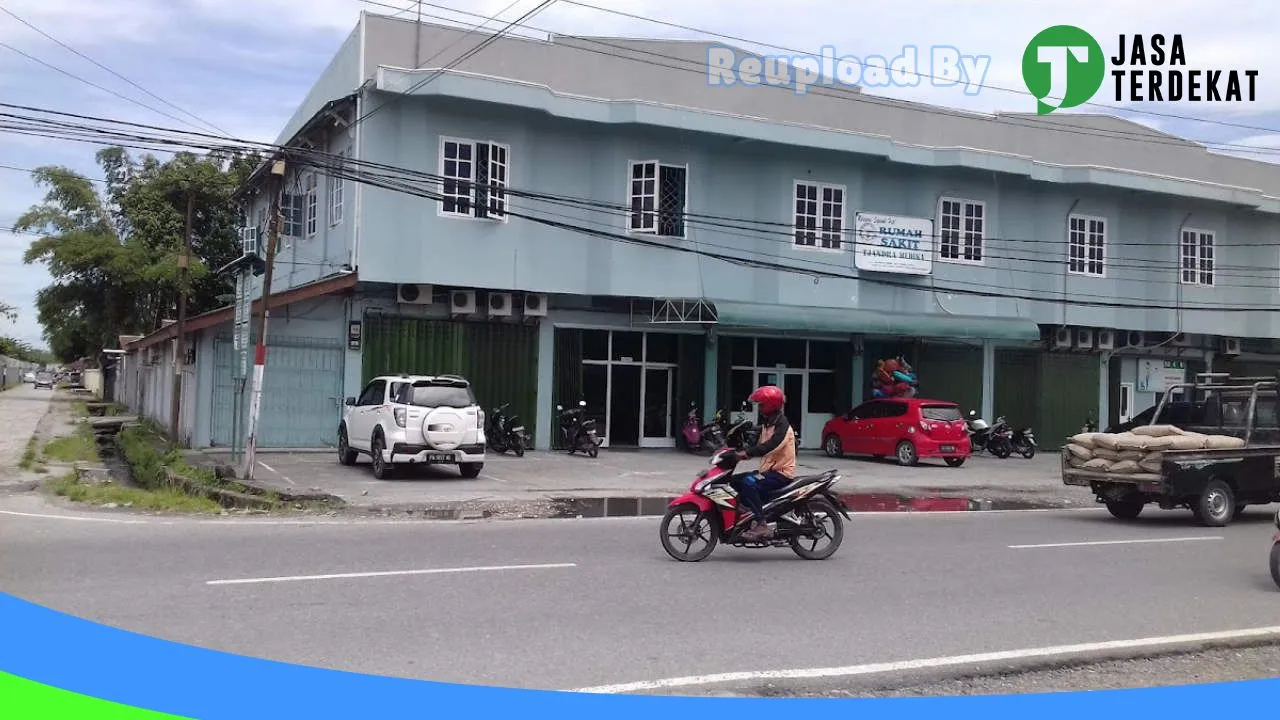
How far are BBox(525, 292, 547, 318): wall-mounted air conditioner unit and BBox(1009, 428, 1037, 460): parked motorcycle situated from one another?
1267cm

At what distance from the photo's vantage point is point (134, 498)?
14.8 metres

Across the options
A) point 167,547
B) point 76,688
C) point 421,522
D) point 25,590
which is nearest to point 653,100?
point 421,522

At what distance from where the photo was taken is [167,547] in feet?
34.6

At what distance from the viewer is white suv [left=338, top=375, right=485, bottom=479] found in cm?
1792

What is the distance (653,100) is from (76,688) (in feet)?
68.6

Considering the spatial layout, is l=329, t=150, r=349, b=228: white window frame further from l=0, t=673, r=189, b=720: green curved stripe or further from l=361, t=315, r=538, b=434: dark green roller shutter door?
l=0, t=673, r=189, b=720: green curved stripe

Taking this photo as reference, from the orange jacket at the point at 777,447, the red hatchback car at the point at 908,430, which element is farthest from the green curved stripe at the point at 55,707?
the red hatchback car at the point at 908,430

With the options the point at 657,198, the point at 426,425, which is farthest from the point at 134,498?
the point at 657,198

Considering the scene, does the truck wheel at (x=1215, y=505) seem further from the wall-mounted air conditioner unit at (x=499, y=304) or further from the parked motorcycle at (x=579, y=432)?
the wall-mounted air conditioner unit at (x=499, y=304)

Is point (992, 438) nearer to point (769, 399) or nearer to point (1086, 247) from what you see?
point (1086, 247)

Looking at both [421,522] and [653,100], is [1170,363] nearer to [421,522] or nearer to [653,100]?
[653,100]

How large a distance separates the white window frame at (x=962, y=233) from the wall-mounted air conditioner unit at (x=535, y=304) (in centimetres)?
1088

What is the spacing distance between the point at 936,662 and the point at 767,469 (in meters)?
3.98

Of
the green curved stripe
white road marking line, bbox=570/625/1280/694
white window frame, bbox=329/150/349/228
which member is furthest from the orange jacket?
white window frame, bbox=329/150/349/228
